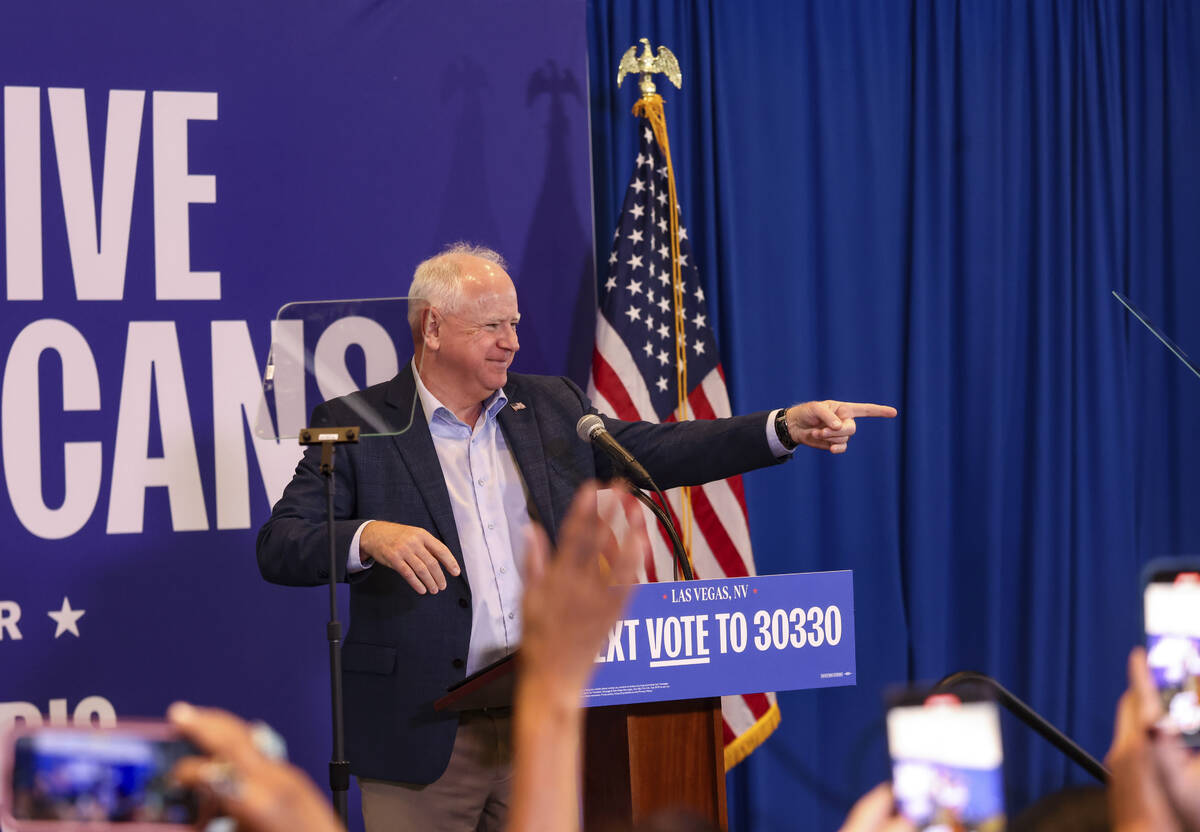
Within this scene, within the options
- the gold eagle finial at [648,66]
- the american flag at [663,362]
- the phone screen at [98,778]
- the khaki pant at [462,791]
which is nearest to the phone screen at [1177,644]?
the phone screen at [98,778]

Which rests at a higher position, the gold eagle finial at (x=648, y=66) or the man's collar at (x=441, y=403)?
the gold eagle finial at (x=648, y=66)

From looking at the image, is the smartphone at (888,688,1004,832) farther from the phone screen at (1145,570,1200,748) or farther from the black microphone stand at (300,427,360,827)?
the black microphone stand at (300,427,360,827)

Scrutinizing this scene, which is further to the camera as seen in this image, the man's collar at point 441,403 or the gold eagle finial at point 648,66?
the gold eagle finial at point 648,66

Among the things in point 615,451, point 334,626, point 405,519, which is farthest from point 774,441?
point 334,626

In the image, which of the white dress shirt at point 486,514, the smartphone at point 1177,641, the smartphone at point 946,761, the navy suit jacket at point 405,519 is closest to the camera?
the smartphone at point 946,761

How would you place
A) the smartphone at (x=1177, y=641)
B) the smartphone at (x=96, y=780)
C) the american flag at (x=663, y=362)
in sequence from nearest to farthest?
the smartphone at (x=96, y=780) → the smartphone at (x=1177, y=641) → the american flag at (x=663, y=362)

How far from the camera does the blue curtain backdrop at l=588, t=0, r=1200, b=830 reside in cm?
433

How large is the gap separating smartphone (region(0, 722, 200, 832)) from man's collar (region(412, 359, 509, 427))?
212cm

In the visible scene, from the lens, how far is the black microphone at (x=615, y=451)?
243 centimetres

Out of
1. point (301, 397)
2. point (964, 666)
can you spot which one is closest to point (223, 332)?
point (301, 397)

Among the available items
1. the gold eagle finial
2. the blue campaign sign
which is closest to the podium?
the blue campaign sign

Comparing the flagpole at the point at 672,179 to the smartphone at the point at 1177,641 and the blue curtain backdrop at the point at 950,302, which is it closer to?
the blue curtain backdrop at the point at 950,302

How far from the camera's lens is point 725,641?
2357 mm

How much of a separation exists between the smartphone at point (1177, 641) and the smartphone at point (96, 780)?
899 millimetres
